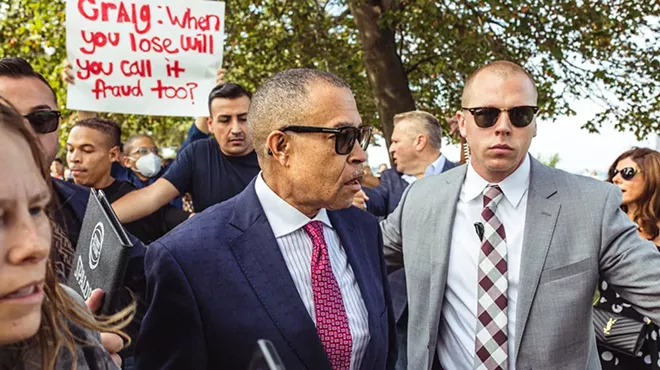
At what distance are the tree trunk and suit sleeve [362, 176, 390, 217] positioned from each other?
205 inches

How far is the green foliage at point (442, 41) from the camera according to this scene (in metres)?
10.1

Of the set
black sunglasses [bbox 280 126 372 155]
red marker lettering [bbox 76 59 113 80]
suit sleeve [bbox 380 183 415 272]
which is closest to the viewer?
black sunglasses [bbox 280 126 372 155]

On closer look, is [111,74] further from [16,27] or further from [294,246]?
[16,27]

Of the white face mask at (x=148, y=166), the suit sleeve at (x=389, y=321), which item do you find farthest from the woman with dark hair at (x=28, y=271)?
the white face mask at (x=148, y=166)

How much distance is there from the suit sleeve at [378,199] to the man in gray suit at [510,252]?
1985 millimetres

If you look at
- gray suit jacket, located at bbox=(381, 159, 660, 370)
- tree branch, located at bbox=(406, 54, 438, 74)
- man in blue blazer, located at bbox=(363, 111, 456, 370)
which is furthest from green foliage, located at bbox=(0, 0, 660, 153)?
gray suit jacket, located at bbox=(381, 159, 660, 370)

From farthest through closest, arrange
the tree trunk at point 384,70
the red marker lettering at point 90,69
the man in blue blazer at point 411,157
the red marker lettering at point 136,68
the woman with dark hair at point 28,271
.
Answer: the tree trunk at point 384,70 < the man in blue blazer at point 411,157 < the red marker lettering at point 136,68 < the red marker lettering at point 90,69 < the woman with dark hair at point 28,271

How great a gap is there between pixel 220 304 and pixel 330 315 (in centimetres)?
36

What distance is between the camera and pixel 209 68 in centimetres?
569

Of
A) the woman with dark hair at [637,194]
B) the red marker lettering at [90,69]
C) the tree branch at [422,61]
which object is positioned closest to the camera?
the woman with dark hair at [637,194]

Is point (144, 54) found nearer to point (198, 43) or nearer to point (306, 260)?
point (198, 43)

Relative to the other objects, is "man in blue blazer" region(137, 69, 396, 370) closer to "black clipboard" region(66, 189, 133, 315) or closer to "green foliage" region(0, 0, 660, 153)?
"black clipboard" region(66, 189, 133, 315)

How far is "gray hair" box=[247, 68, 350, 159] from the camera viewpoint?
2555 millimetres

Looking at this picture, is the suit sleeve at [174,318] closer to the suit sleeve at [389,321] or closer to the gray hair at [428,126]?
the suit sleeve at [389,321]
